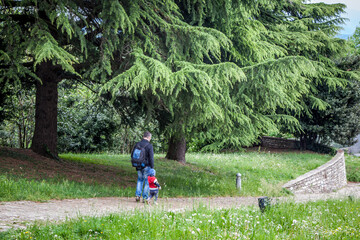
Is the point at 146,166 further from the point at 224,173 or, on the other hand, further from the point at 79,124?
the point at 79,124

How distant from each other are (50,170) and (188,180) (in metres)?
4.01

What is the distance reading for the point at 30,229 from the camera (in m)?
4.43

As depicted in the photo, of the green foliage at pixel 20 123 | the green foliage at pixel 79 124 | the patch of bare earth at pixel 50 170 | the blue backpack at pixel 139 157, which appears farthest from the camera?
the green foliage at pixel 79 124

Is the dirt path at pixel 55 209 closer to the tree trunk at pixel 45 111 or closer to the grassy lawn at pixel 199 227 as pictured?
the grassy lawn at pixel 199 227

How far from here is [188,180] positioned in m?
11.0

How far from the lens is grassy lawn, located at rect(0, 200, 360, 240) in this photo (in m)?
4.46

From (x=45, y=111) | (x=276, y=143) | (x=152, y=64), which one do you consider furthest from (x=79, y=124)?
(x=276, y=143)

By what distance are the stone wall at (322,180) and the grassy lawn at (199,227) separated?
19.7 ft

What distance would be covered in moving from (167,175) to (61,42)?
520 centimetres

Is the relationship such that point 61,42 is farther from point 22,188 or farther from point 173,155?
point 173,155

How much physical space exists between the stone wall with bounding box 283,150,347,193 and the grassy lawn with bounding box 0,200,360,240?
19.7 feet

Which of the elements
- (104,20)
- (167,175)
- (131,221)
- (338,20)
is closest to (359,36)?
(338,20)

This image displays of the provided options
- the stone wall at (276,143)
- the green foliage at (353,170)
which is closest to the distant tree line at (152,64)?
the green foliage at (353,170)

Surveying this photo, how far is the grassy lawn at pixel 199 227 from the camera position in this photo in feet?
14.6
